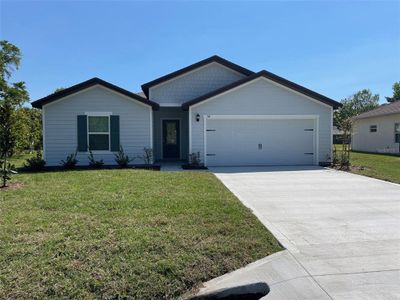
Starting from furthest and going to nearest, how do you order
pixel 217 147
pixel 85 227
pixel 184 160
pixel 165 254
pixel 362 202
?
pixel 184 160 → pixel 217 147 → pixel 362 202 → pixel 85 227 → pixel 165 254

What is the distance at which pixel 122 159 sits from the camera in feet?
46.0

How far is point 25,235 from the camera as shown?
4.89m

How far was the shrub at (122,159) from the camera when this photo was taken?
548 inches

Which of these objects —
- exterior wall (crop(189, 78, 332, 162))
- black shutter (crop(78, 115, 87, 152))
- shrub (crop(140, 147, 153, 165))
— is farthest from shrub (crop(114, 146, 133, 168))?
exterior wall (crop(189, 78, 332, 162))

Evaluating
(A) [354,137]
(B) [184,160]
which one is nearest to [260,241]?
(B) [184,160]

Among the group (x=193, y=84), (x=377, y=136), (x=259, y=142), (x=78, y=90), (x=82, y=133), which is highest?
(x=193, y=84)

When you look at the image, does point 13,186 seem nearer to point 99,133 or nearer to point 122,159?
point 122,159

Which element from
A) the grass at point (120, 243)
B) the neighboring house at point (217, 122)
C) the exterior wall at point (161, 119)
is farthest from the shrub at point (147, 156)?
the grass at point (120, 243)

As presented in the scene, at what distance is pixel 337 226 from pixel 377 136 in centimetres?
2319

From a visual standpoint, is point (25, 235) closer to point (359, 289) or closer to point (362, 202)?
point (359, 289)

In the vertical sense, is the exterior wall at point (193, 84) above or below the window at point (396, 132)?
above

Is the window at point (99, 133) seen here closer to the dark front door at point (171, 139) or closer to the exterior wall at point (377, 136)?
the dark front door at point (171, 139)

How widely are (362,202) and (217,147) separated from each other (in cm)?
809

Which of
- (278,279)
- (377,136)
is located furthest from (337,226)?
(377,136)
